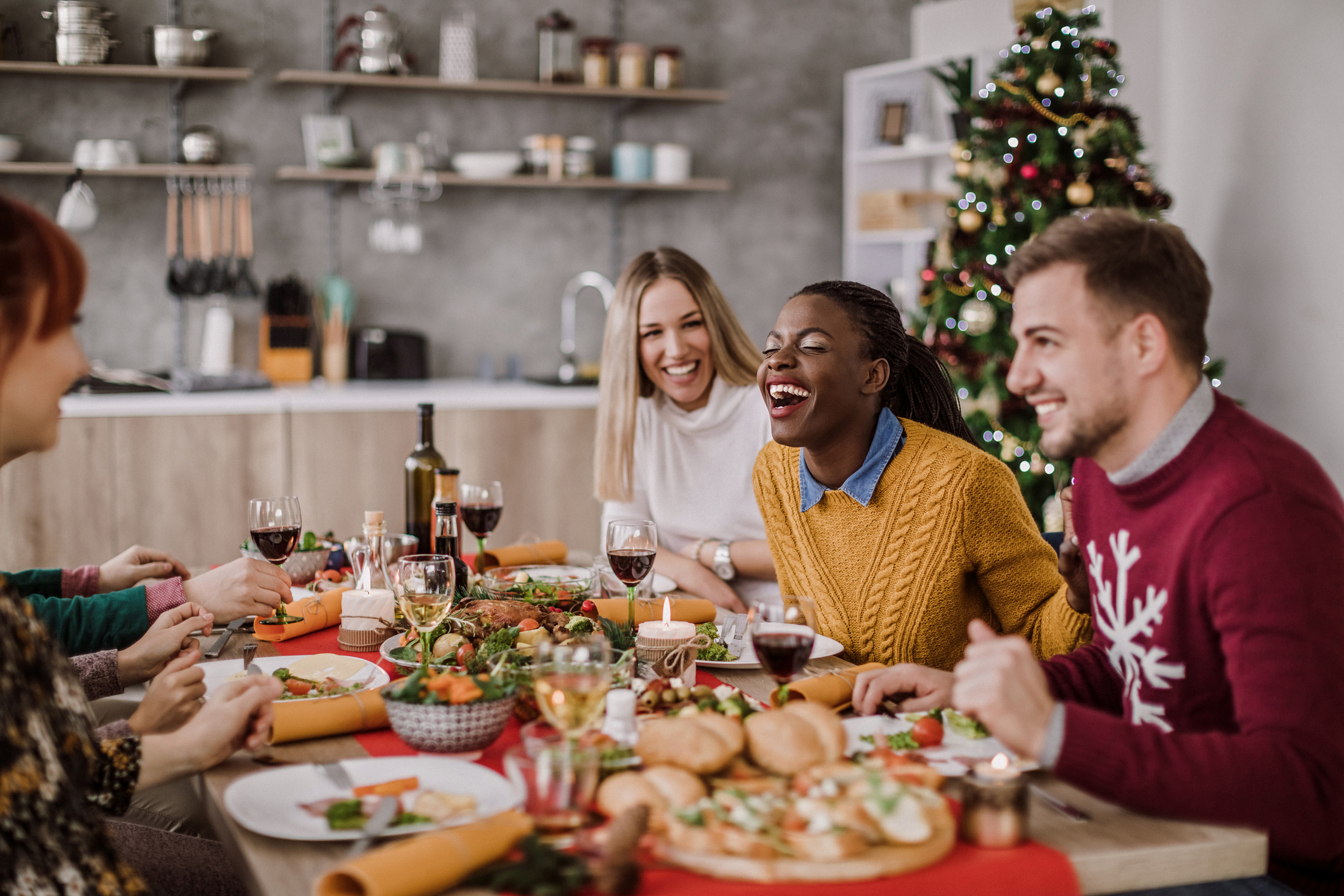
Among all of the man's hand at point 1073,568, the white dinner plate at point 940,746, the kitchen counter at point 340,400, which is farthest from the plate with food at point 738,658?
the kitchen counter at point 340,400

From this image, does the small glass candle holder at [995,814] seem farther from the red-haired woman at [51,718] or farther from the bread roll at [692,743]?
the red-haired woman at [51,718]

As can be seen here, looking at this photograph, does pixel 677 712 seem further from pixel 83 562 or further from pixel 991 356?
pixel 83 562

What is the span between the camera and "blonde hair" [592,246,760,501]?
2.77m

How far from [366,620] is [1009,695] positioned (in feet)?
3.38

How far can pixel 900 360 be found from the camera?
2010mm

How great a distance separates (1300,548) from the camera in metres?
1.17

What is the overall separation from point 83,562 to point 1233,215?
13.9ft

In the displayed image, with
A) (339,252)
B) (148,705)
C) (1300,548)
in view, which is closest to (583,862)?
(148,705)

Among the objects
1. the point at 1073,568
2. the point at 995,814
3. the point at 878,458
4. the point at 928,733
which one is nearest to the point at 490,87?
the point at 878,458

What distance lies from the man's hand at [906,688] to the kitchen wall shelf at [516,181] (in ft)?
12.3

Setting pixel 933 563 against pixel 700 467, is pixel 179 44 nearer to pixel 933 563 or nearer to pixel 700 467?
pixel 700 467

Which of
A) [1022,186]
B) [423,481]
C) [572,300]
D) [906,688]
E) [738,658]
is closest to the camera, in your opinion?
[906,688]

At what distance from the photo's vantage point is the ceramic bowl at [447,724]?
1.24 m

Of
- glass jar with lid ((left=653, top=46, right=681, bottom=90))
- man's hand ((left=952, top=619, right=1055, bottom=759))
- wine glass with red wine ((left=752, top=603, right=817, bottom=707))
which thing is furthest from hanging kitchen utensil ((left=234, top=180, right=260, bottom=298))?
man's hand ((left=952, top=619, right=1055, bottom=759))
